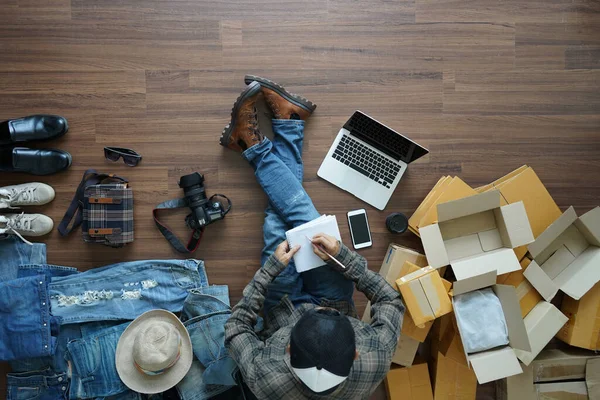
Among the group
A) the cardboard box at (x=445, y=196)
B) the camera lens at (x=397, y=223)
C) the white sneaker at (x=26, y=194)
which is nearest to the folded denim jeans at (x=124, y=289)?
the white sneaker at (x=26, y=194)

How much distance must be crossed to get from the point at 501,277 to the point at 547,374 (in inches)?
18.1

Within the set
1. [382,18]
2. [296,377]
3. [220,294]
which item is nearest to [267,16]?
[382,18]

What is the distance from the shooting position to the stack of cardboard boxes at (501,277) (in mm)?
1671

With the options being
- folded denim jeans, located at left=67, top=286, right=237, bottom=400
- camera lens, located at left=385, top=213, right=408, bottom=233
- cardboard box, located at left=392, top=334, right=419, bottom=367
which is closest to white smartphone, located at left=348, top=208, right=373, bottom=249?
camera lens, located at left=385, top=213, right=408, bottom=233

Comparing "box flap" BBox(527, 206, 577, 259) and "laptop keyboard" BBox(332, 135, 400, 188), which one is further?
"laptop keyboard" BBox(332, 135, 400, 188)

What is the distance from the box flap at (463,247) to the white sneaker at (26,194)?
5.52 ft

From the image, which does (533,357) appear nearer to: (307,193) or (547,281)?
(547,281)

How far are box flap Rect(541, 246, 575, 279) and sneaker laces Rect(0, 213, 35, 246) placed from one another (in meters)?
2.16

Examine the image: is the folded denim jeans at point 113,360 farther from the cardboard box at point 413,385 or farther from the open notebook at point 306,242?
the cardboard box at point 413,385

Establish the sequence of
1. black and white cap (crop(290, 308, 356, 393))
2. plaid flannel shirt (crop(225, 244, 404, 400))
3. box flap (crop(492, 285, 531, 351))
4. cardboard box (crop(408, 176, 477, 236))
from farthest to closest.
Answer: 1. cardboard box (crop(408, 176, 477, 236))
2. box flap (crop(492, 285, 531, 351))
3. plaid flannel shirt (crop(225, 244, 404, 400))
4. black and white cap (crop(290, 308, 356, 393))

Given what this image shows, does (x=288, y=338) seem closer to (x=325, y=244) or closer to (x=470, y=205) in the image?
(x=325, y=244)

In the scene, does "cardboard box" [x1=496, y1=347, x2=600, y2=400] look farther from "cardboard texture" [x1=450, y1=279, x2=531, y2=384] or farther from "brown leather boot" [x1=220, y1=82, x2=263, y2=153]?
"brown leather boot" [x1=220, y1=82, x2=263, y2=153]

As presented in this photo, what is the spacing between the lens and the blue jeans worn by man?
128 centimetres

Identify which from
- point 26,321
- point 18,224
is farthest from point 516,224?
point 18,224
